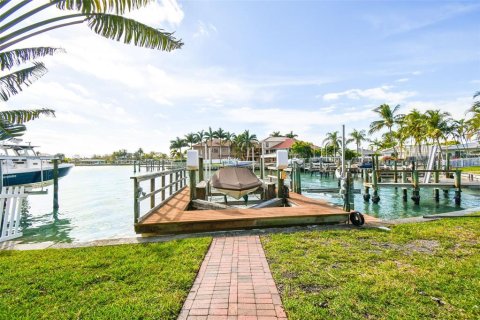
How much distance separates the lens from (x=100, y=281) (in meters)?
3.51

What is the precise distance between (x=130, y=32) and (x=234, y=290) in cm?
478

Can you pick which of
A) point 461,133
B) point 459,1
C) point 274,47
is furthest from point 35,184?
point 461,133

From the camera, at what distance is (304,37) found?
12.1m


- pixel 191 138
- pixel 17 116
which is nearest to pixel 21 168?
pixel 17 116

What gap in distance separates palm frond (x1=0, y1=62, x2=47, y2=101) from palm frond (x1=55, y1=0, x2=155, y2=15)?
4.65m

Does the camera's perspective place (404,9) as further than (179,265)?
Yes

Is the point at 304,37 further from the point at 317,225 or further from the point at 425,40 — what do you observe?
the point at 317,225

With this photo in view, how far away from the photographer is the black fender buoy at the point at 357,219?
245 inches

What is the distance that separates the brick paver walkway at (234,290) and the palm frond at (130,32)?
14.0ft

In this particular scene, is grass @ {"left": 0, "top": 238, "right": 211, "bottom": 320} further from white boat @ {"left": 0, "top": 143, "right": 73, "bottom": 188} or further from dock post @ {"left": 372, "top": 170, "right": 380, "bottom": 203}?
white boat @ {"left": 0, "top": 143, "right": 73, "bottom": 188}

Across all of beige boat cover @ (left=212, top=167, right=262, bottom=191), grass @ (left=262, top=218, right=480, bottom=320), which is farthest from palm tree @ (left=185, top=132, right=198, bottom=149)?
grass @ (left=262, top=218, right=480, bottom=320)

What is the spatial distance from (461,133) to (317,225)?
38.5 m

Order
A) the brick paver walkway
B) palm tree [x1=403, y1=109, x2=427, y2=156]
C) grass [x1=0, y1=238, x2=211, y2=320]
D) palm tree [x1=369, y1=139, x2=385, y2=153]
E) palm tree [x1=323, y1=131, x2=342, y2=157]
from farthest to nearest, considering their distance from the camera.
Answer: palm tree [x1=369, y1=139, x2=385, y2=153] → palm tree [x1=323, y1=131, x2=342, y2=157] → palm tree [x1=403, y1=109, x2=427, y2=156] → grass [x1=0, y1=238, x2=211, y2=320] → the brick paver walkway

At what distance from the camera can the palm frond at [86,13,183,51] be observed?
4.64 metres
